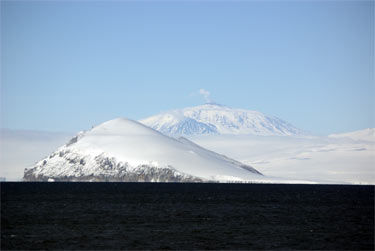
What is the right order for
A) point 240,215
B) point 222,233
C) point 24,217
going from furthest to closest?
point 240,215 → point 24,217 → point 222,233

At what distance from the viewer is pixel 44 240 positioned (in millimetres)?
64562

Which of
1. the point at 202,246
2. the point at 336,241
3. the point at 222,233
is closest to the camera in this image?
the point at 202,246

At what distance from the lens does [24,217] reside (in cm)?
8875

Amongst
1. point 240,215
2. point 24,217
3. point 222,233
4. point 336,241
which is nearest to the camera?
point 336,241

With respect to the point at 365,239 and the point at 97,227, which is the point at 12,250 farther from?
the point at 365,239

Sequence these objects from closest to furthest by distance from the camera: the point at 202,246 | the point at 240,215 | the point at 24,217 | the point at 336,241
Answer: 1. the point at 202,246
2. the point at 336,241
3. the point at 24,217
4. the point at 240,215

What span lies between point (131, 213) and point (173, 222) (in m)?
15.7

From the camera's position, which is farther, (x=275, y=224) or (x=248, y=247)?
(x=275, y=224)

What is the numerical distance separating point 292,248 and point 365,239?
11449mm

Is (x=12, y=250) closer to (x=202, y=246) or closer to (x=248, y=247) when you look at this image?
(x=202, y=246)

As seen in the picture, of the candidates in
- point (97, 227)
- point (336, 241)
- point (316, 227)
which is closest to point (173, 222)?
point (97, 227)

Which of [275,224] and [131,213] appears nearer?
[275,224]

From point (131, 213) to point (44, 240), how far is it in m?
34.5

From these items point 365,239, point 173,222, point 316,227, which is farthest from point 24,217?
point 365,239
